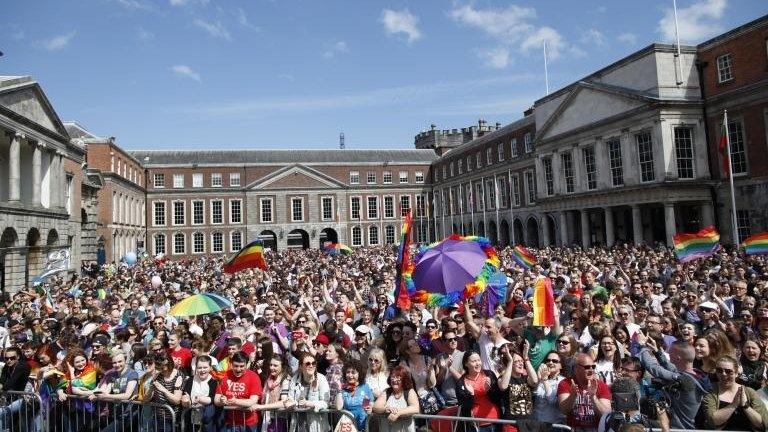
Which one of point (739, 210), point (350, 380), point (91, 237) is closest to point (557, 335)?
point (350, 380)

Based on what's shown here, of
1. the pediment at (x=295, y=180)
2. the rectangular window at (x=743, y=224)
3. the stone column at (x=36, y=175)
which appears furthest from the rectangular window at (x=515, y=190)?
the stone column at (x=36, y=175)

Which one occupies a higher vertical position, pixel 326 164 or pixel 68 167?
A: pixel 326 164

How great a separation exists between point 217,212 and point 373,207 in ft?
63.7

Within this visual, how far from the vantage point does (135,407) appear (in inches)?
266

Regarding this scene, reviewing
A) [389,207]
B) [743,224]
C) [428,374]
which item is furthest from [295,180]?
[428,374]

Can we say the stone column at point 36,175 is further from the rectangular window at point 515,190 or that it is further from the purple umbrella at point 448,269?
the rectangular window at point 515,190

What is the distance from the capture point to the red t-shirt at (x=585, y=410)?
5.06 m

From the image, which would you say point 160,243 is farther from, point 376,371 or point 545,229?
point 376,371

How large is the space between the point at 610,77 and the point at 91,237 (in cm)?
3877

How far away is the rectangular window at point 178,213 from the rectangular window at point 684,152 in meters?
52.4

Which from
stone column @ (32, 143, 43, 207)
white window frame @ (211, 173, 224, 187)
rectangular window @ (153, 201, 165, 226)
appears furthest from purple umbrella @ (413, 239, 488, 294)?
rectangular window @ (153, 201, 165, 226)

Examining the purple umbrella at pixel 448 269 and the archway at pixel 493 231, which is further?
the archway at pixel 493 231

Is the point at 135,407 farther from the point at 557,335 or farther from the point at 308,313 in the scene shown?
the point at 557,335

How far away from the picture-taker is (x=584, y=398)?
5.12m
